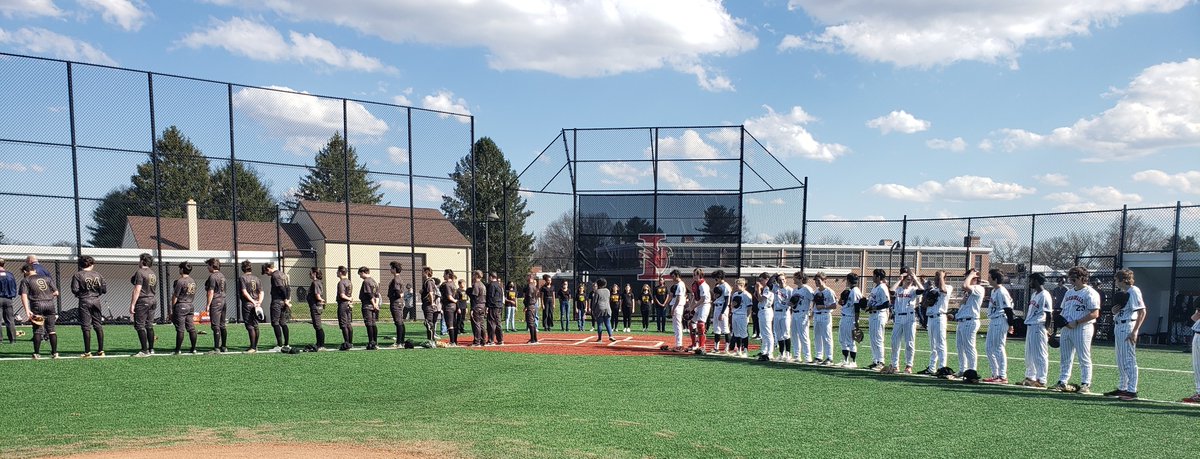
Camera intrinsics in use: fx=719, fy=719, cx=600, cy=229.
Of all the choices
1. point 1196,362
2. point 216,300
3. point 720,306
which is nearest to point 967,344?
point 1196,362

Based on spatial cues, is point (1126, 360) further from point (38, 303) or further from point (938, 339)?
point (38, 303)

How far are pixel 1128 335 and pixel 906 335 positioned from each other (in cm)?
315

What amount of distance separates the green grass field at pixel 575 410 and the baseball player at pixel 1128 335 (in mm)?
461

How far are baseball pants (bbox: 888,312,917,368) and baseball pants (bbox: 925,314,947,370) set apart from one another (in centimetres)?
30

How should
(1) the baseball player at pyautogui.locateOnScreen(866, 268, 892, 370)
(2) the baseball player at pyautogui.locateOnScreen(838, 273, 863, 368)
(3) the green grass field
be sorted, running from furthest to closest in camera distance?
(2) the baseball player at pyautogui.locateOnScreen(838, 273, 863, 368) → (1) the baseball player at pyautogui.locateOnScreen(866, 268, 892, 370) → (3) the green grass field

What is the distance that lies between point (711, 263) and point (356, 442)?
18523mm

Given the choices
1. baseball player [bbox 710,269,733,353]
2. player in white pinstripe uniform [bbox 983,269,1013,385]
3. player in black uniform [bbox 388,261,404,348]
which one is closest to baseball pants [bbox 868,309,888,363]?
player in white pinstripe uniform [bbox 983,269,1013,385]

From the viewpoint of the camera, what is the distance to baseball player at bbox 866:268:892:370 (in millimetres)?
12109

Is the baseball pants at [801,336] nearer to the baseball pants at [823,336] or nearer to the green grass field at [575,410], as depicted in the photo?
the baseball pants at [823,336]

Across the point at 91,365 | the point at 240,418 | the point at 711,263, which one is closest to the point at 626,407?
the point at 240,418

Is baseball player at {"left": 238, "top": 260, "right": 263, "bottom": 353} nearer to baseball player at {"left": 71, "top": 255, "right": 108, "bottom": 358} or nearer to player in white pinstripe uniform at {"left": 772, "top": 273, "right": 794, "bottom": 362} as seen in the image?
baseball player at {"left": 71, "top": 255, "right": 108, "bottom": 358}

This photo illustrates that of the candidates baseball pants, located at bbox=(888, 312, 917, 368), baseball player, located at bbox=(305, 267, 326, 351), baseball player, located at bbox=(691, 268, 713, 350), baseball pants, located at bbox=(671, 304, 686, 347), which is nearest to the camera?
baseball pants, located at bbox=(888, 312, 917, 368)

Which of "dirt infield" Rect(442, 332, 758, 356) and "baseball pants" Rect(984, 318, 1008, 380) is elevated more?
"baseball pants" Rect(984, 318, 1008, 380)

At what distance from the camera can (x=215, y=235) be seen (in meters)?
36.2
